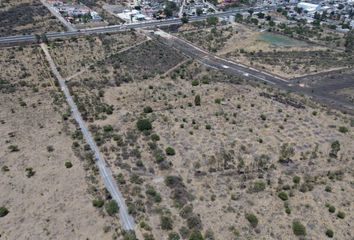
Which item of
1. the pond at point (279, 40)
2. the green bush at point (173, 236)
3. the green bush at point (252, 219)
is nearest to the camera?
the green bush at point (173, 236)

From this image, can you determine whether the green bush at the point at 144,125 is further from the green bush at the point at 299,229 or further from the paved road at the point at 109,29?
the paved road at the point at 109,29

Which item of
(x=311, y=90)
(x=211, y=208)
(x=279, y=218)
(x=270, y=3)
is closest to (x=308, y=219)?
(x=279, y=218)

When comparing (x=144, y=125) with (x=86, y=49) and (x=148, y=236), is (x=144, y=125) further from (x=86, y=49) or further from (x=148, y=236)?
(x=86, y=49)

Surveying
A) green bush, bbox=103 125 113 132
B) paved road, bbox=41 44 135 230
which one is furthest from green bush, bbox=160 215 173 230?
green bush, bbox=103 125 113 132

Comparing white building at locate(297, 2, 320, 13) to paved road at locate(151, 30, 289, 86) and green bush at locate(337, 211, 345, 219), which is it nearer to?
paved road at locate(151, 30, 289, 86)

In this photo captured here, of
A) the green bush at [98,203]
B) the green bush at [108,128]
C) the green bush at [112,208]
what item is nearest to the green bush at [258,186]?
the green bush at [112,208]

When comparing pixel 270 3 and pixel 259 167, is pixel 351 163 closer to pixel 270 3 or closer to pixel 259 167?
pixel 259 167
